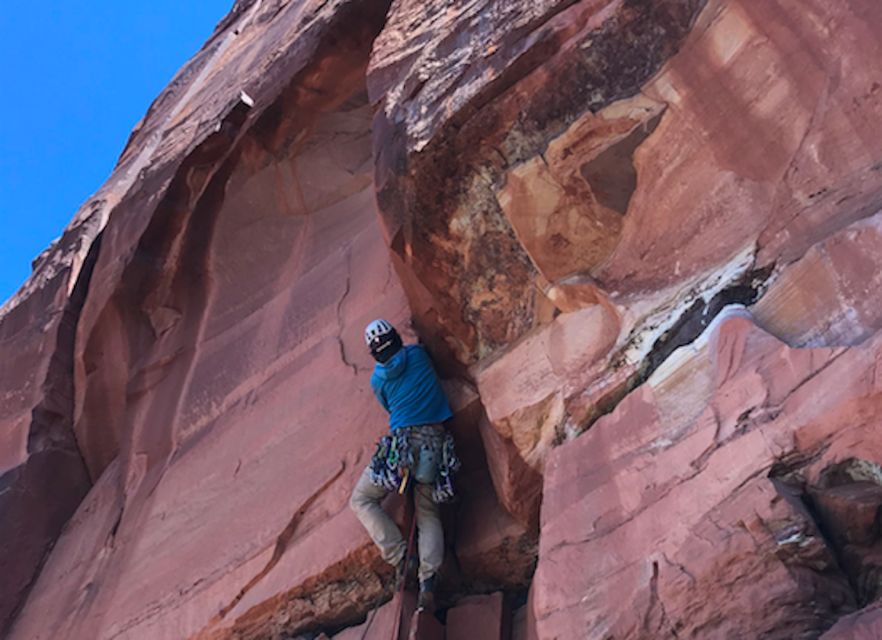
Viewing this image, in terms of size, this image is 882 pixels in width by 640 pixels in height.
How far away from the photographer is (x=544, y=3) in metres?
5.13

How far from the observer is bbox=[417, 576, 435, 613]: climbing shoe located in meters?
5.22

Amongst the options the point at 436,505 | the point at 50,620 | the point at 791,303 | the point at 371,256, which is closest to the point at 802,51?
the point at 791,303

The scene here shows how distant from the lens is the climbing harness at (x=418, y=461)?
5.50 metres

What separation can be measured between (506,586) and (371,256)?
273 centimetres

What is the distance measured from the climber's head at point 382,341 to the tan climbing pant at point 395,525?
701 millimetres

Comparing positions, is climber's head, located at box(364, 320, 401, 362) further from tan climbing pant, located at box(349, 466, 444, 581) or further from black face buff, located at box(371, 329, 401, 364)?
tan climbing pant, located at box(349, 466, 444, 581)

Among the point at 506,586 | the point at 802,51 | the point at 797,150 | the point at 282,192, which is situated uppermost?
the point at 282,192

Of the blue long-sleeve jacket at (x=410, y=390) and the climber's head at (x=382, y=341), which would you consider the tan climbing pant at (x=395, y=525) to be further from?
the climber's head at (x=382, y=341)

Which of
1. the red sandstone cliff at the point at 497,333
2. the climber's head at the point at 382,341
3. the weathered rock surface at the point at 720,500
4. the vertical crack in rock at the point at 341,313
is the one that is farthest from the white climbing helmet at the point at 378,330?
the weathered rock surface at the point at 720,500

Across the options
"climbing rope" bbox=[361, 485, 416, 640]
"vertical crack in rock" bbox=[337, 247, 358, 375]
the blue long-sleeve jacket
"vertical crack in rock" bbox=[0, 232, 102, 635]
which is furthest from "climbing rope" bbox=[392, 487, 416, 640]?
"vertical crack in rock" bbox=[0, 232, 102, 635]

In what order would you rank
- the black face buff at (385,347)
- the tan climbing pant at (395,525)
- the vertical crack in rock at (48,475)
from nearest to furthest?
the tan climbing pant at (395,525)
the black face buff at (385,347)
the vertical crack in rock at (48,475)

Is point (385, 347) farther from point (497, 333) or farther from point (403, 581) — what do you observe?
point (403, 581)

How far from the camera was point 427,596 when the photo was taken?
207 inches

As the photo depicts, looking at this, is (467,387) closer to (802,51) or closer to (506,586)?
(506,586)
